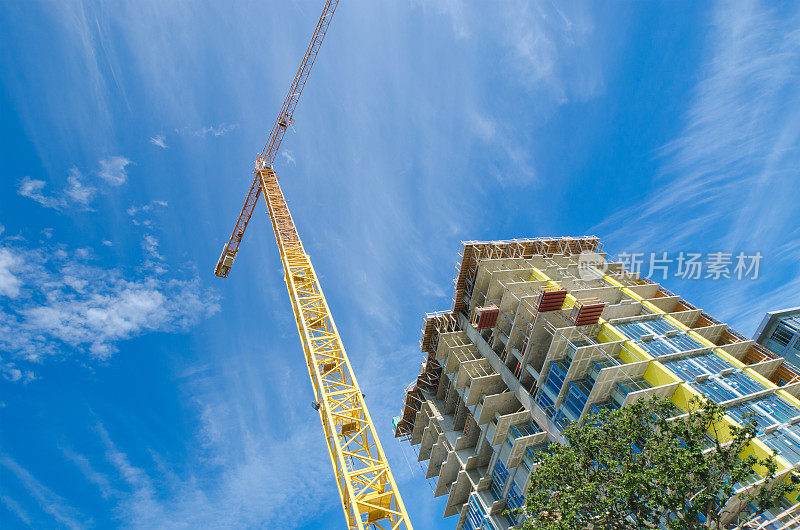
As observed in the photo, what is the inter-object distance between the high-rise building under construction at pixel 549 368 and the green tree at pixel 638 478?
25.3 ft

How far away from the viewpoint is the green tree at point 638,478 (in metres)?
18.6

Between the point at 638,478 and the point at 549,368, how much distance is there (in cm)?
1695

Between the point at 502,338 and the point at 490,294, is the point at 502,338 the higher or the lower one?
the lower one

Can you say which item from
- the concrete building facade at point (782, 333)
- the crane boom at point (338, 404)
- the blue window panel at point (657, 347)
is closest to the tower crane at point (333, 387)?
the crane boom at point (338, 404)

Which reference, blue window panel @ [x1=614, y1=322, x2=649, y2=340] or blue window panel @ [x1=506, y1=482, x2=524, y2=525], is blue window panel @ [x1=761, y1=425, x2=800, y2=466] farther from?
blue window panel @ [x1=506, y1=482, x2=524, y2=525]

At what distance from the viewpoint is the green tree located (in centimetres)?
1858

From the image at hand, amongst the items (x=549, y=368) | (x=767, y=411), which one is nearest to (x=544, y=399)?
(x=549, y=368)

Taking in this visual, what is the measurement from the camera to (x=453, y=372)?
4534 centimetres

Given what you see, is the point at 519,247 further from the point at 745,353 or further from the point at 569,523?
the point at 569,523

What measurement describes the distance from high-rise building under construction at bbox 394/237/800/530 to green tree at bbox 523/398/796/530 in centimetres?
771

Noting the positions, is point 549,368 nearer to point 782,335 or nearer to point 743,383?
point 743,383

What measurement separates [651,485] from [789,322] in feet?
199

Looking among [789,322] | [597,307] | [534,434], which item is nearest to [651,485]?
[534,434]

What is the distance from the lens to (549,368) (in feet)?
117
